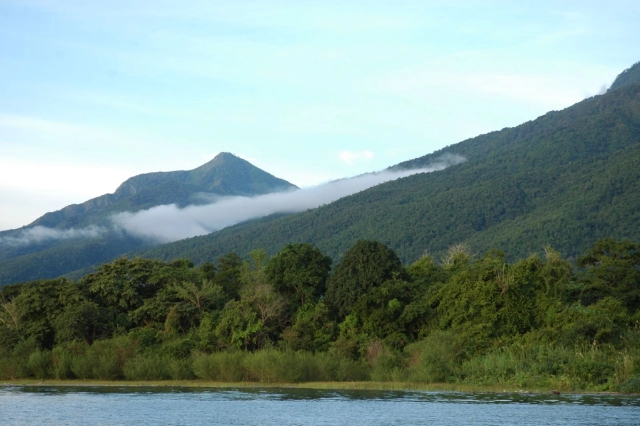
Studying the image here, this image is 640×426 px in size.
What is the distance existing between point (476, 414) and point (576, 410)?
4.20 metres

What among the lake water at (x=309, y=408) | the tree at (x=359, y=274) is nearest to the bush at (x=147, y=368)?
the lake water at (x=309, y=408)

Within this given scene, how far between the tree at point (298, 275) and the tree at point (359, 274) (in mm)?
1757

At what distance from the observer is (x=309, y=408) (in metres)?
38.7

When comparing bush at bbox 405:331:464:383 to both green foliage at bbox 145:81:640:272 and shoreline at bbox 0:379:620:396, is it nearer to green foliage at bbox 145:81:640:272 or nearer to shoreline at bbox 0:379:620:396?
shoreline at bbox 0:379:620:396

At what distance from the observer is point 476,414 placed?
35.5 meters

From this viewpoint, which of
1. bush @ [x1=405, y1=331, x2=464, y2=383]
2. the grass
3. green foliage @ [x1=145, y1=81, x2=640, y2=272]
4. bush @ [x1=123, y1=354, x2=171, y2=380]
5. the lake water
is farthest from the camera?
green foliage @ [x1=145, y1=81, x2=640, y2=272]

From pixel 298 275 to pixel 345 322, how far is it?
21.1 ft

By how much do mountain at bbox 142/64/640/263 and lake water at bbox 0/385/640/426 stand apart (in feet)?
229

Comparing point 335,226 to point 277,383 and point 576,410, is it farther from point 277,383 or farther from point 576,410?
point 576,410

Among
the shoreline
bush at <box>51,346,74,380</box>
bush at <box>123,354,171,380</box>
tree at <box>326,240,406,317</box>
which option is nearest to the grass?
the shoreline

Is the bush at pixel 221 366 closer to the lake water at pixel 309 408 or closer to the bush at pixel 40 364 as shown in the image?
the lake water at pixel 309 408

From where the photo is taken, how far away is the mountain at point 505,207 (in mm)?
115250

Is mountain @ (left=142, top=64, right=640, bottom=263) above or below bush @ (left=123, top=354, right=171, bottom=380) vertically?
above

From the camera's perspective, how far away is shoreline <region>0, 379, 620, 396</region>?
4472cm
